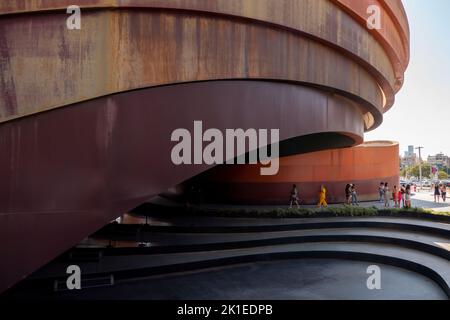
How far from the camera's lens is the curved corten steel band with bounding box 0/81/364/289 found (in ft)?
19.3

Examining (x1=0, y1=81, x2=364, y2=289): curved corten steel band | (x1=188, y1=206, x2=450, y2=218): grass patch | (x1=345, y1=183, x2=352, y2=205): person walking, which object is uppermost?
(x1=0, y1=81, x2=364, y2=289): curved corten steel band

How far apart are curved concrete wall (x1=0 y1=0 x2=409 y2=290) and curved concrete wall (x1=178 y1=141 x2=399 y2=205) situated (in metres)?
8.26

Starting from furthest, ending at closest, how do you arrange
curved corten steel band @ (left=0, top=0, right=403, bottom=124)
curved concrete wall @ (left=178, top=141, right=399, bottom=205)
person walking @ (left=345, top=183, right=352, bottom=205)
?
1. curved concrete wall @ (left=178, top=141, right=399, bottom=205)
2. person walking @ (left=345, top=183, right=352, bottom=205)
3. curved corten steel band @ (left=0, top=0, right=403, bottom=124)

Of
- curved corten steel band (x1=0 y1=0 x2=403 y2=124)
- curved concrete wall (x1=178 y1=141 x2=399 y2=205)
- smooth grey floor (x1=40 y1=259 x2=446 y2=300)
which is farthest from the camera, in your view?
curved concrete wall (x1=178 y1=141 x2=399 y2=205)

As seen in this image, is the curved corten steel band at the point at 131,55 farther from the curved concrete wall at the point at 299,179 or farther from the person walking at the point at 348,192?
the person walking at the point at 348,192

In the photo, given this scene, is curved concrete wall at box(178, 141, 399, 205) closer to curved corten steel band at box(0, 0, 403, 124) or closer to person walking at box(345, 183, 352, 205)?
person walking at box(345, 183, 352, 205)

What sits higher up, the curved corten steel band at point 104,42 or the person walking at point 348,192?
the curved corten steel band at point 104,42

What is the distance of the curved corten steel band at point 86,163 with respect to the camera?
5871 mm

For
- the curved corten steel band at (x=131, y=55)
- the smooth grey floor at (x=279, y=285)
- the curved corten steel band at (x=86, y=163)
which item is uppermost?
the curved corten steel band at (x=131, y=55)

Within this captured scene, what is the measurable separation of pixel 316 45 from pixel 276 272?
6.69 m

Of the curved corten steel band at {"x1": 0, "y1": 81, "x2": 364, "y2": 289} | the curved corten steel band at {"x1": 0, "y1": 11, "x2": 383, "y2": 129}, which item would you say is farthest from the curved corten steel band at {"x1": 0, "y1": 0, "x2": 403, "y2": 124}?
the curved corten steel band at {"x1": 0, "y1": 81, "x2": 364, "y2": 289}

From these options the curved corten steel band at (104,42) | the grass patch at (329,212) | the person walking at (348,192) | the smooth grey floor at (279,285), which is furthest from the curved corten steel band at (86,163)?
the person walking at (348,192)

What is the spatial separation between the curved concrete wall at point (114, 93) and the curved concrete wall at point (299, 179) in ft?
27.1

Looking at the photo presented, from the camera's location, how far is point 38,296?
23.9 feet
